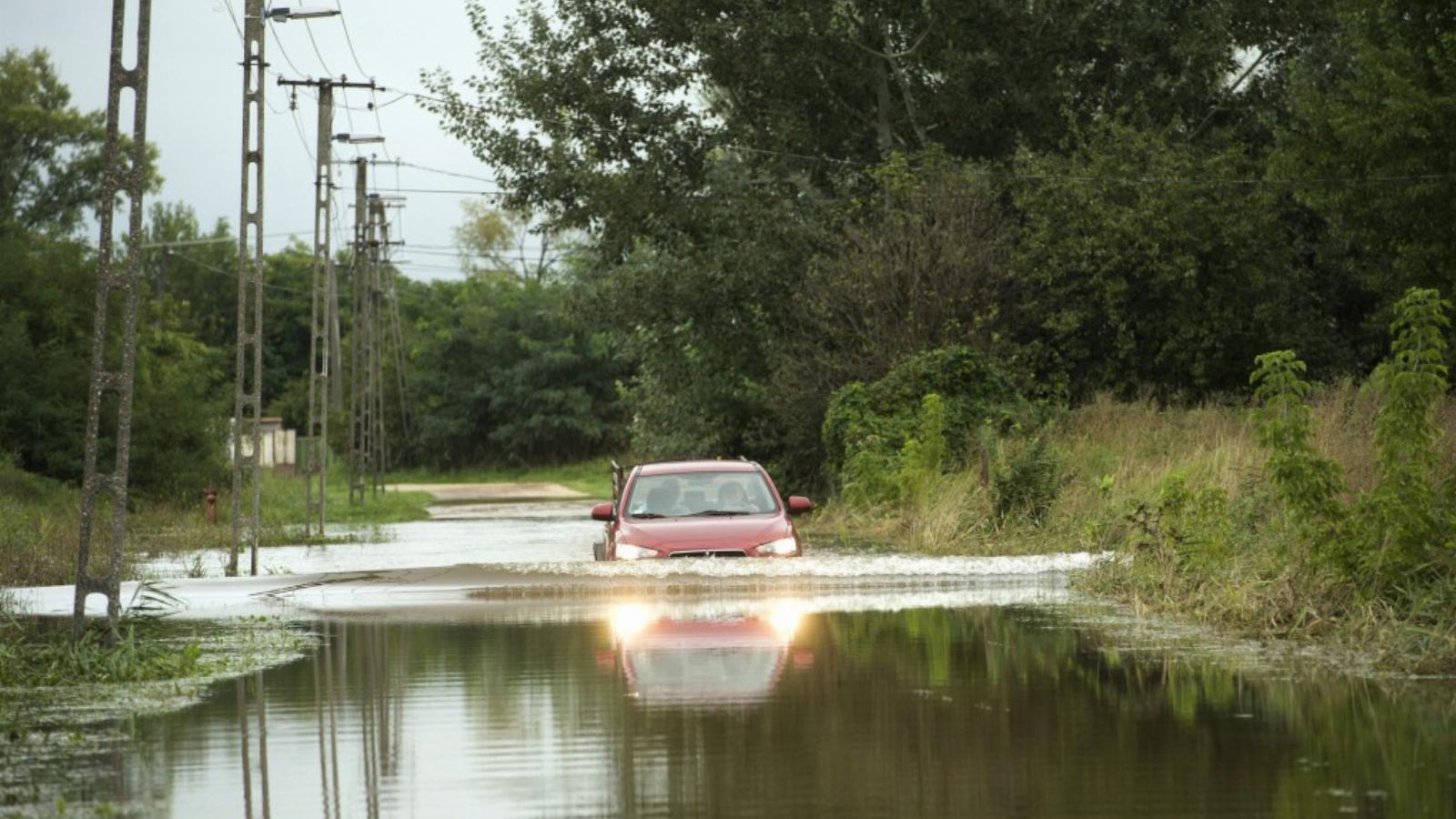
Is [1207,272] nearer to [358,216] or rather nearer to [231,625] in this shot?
[358,216]

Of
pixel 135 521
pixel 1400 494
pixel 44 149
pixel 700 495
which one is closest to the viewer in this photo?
pixel 1400 494

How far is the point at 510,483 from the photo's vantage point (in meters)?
94.1

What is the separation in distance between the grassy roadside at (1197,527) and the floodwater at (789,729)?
0.91 metres

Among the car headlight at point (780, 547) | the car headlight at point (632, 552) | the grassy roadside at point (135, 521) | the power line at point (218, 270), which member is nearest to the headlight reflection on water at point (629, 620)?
the car headlight at point (632, 552)

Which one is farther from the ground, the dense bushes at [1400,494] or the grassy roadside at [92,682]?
the dense bushes at [1400,494]

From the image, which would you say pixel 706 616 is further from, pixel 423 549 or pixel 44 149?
pixel 44 149

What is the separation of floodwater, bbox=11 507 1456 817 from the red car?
392 cm

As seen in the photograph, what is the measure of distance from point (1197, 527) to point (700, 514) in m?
5.63

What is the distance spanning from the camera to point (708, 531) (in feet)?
70.8

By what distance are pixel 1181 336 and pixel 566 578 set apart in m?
25.3

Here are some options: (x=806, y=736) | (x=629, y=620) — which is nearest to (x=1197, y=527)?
(x=629, y=620)

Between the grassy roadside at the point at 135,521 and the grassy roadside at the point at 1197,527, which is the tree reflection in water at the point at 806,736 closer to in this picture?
the grassy roadside at the point at 1197,527

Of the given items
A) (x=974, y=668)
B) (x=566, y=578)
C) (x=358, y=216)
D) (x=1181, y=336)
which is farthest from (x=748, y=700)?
(x=358, y=216)

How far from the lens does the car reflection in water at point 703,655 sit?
40.0 ft
